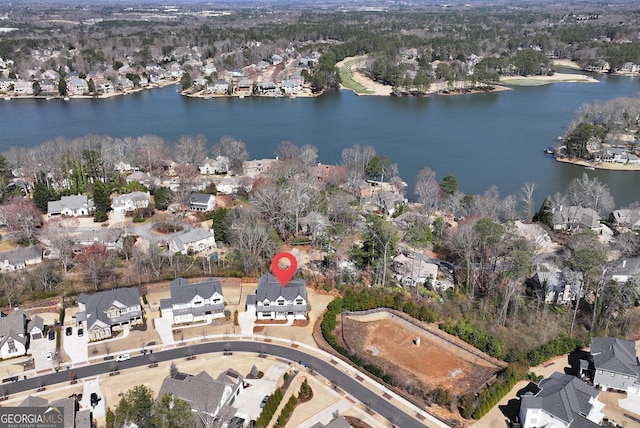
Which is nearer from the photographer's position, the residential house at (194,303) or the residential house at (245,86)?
the residential house at (194,303)

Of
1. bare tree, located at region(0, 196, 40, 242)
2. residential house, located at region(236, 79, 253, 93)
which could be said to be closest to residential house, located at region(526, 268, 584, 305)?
bare tree, located at region(0, 196, 40, 242)

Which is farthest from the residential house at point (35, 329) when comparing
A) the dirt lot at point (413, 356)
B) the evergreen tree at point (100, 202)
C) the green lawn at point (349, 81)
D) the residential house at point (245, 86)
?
the green lawn at point (349, 81)

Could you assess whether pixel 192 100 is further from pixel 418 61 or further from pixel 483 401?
pixel 483 401

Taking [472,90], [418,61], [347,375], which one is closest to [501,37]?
[418,61]

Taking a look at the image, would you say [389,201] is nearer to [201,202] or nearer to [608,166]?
[201,202]

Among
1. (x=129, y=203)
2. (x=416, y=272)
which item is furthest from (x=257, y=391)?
(x=129, y=203)

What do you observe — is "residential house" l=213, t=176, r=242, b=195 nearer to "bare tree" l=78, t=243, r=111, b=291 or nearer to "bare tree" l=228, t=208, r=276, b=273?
"bare tree" l=228, t=208, r=276, b=273

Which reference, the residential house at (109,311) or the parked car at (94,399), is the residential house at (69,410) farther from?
the residential house at (109,311)
